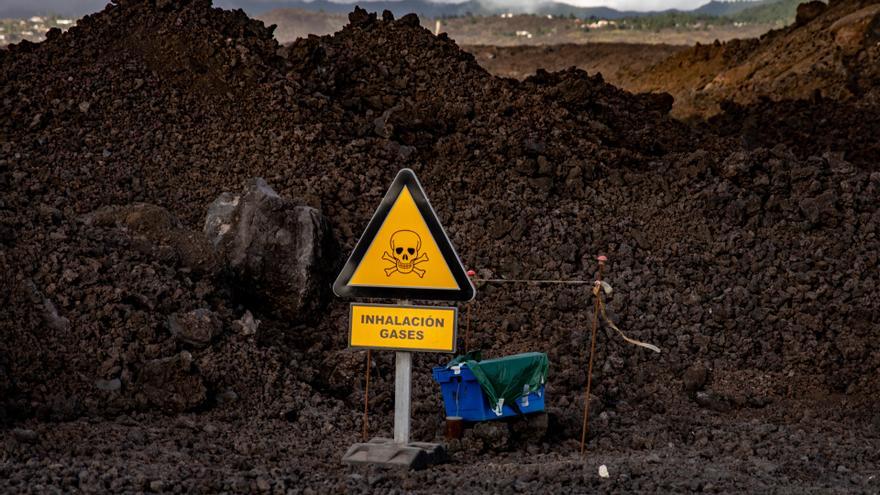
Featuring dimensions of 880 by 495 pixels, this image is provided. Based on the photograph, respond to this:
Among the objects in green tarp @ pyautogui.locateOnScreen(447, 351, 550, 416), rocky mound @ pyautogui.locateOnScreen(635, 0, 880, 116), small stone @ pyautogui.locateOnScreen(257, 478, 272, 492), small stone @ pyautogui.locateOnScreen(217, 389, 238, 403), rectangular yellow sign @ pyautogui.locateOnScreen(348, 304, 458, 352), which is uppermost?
rocky mound @ pyautogui.locateOnScreen(635, 0, 880, 116)

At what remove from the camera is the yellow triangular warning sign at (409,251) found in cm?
676

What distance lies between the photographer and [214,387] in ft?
27.5

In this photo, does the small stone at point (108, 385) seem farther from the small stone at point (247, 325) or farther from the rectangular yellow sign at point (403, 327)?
the rectangular yellow sign at point (403, 327)

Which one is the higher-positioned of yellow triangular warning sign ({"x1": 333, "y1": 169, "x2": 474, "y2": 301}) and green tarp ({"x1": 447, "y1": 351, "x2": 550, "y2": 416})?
yellow triangular warning sign ({"x1": 333, "y1": 169, "x2": 474, "y2": 301})

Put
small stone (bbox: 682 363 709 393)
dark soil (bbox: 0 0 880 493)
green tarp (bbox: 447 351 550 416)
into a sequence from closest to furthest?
dark soil (bbox: 0 0 880 493), green tarp (bbox: 447 351 550 416), small stone (bbox: 682 363 709 393)

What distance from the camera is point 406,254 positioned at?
22.4 ft

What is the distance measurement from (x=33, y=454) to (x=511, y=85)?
28.5ft

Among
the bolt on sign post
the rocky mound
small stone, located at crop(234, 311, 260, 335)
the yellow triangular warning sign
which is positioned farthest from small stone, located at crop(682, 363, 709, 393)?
the rocky mound

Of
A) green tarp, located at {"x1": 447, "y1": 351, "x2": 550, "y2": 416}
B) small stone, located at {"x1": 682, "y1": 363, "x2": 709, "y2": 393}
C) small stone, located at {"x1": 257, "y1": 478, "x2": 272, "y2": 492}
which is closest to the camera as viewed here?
small stone, located at {"x1": 257, "y1": 478, "x2": 272, "y2": 492}

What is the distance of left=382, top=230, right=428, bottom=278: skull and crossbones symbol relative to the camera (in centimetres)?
679

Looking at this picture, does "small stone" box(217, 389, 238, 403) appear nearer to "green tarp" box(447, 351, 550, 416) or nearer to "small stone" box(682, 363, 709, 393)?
"green tarp" box(447, 351, 550, 416)

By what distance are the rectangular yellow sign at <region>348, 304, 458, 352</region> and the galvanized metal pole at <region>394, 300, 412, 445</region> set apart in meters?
0.10

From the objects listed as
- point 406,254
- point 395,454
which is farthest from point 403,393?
point 406,254

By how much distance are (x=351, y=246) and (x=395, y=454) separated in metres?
4.02
